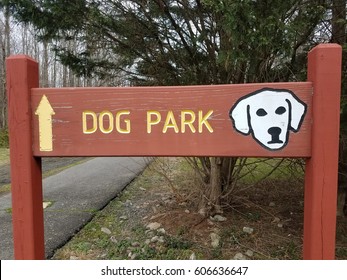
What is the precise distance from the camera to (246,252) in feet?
10.4

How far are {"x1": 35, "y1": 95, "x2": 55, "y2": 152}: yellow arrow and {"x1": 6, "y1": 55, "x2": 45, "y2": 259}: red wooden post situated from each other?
5cm

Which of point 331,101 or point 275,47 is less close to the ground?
point 275,47

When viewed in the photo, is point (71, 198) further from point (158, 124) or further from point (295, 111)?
point (295, 111)

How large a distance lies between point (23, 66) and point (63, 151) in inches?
17.7

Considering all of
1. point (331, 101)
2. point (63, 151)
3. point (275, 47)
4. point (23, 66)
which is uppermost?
point (275, 47)

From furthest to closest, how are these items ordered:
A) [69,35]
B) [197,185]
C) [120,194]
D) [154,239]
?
[120,194] → [197,185] → [69,35] → [154,239]

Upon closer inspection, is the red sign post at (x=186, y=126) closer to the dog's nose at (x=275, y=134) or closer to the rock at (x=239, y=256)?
the dog's nose at (x=275, y=134)

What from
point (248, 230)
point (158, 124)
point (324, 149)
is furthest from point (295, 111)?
point (248, 230)

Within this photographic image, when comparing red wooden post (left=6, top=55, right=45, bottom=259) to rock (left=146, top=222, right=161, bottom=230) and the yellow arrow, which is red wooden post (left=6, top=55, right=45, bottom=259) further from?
rock (left=146, top=222, right=161, bottom=230)

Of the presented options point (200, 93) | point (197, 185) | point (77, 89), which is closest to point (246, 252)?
point (197, 185)

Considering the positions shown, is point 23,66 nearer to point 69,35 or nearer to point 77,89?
point 77,89

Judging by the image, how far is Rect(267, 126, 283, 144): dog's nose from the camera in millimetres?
1484

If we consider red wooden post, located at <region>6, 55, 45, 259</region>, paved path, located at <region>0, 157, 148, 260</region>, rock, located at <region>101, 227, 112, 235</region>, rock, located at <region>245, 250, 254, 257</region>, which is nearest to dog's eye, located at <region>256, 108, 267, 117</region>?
red wooden post, located at <region>6, 55, 45, 259</region>

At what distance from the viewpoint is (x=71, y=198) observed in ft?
16.4
